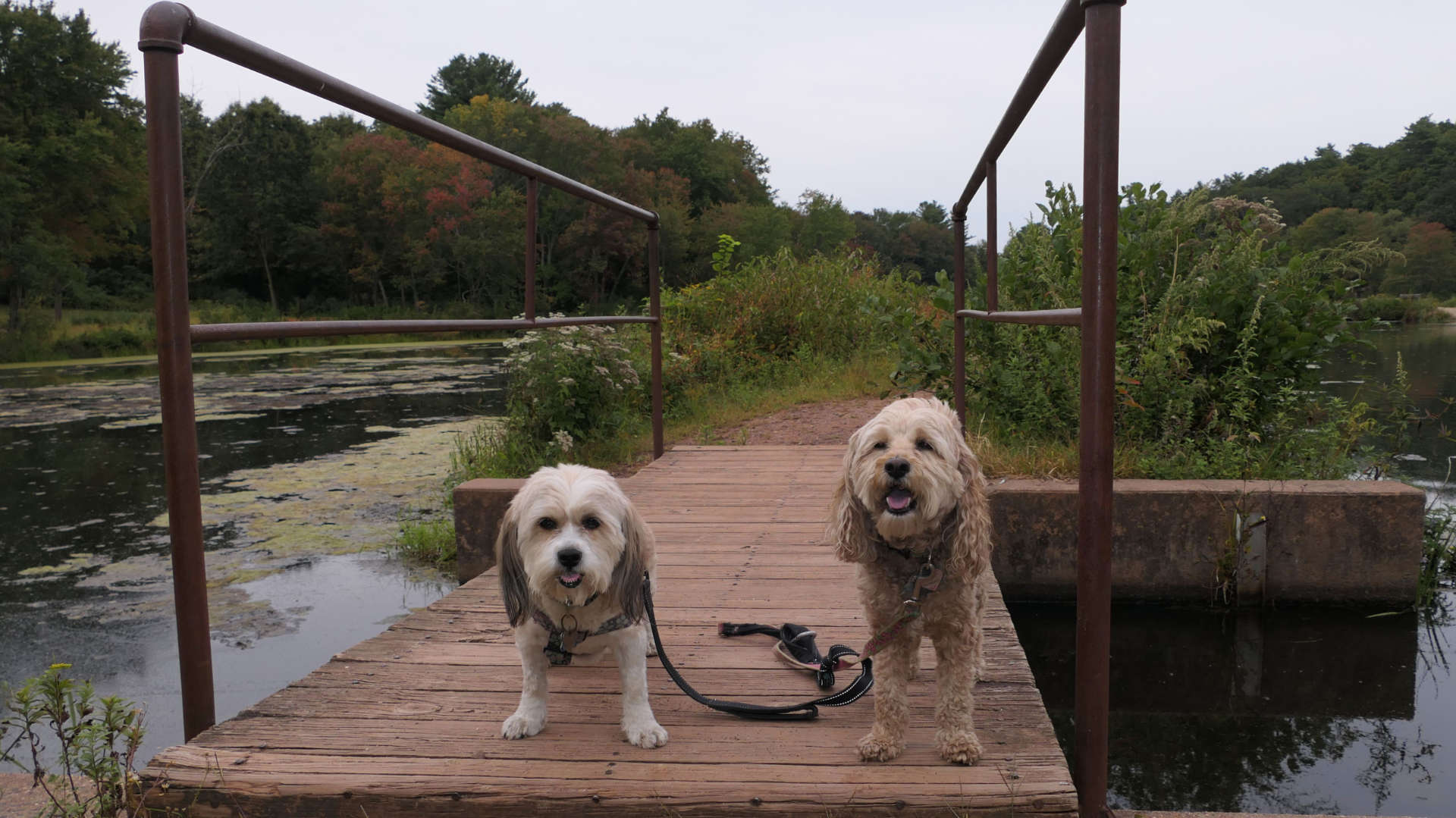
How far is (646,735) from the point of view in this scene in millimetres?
2262

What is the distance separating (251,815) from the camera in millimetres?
2066

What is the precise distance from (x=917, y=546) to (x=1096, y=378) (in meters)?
0.58

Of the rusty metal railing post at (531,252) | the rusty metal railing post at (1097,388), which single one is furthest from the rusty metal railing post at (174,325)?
the rusty metal railing post at (531,252)

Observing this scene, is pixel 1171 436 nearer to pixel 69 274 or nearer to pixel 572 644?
pixel 572 644

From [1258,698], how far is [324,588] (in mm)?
4902

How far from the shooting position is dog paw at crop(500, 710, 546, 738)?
2.32 m

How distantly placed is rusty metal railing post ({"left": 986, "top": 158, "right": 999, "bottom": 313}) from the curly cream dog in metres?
1.80

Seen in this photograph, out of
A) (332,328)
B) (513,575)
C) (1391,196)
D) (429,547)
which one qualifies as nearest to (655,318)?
(429,547)

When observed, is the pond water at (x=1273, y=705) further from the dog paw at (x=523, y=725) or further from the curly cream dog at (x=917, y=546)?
the dog paw at (x=523, y=725)

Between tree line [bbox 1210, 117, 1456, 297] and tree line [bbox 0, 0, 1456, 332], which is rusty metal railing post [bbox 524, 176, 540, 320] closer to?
tree line [bbox 1210, 117, 1456, 297]

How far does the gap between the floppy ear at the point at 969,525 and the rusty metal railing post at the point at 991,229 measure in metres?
1.80

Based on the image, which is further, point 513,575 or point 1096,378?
point 513,575

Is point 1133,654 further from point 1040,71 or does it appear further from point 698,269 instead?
point 698,269

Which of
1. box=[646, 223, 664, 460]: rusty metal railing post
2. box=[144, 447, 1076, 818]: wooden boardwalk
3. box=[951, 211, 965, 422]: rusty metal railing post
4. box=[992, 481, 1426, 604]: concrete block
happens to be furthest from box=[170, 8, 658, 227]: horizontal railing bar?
box=[992, 481, 1426, 604]: concrete block
